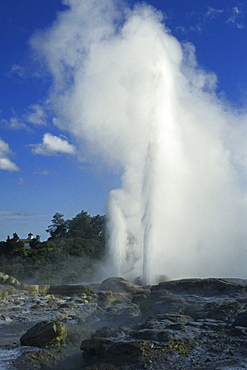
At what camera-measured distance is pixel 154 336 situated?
6980mm

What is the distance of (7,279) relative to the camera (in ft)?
68.2

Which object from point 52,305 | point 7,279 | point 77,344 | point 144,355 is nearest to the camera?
point 144,355

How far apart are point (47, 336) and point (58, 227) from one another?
44.7m

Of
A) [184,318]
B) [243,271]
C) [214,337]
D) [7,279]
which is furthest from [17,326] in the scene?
[243,271]

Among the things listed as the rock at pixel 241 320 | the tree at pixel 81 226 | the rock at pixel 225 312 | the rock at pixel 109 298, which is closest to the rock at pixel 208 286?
the rock at pixel 225 312

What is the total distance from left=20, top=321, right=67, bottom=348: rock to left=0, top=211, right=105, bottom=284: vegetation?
22340 mm

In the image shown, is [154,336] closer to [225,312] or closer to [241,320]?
[241,320]

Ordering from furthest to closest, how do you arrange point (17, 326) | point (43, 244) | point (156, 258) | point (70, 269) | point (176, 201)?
point (43, 244)
point (70, 269)
point (176, 201)
point (156, 258)
point (17, 326)

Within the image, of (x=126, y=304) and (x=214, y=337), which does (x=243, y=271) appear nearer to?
(x=126, y=304)

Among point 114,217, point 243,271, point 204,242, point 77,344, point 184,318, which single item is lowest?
point 77,344

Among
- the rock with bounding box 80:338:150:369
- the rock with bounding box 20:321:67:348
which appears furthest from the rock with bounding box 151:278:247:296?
the rock with bounding box 80:338:150:369

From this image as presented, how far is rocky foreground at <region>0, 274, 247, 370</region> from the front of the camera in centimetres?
628

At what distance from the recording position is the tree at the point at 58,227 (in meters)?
51.4

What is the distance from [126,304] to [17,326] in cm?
423
